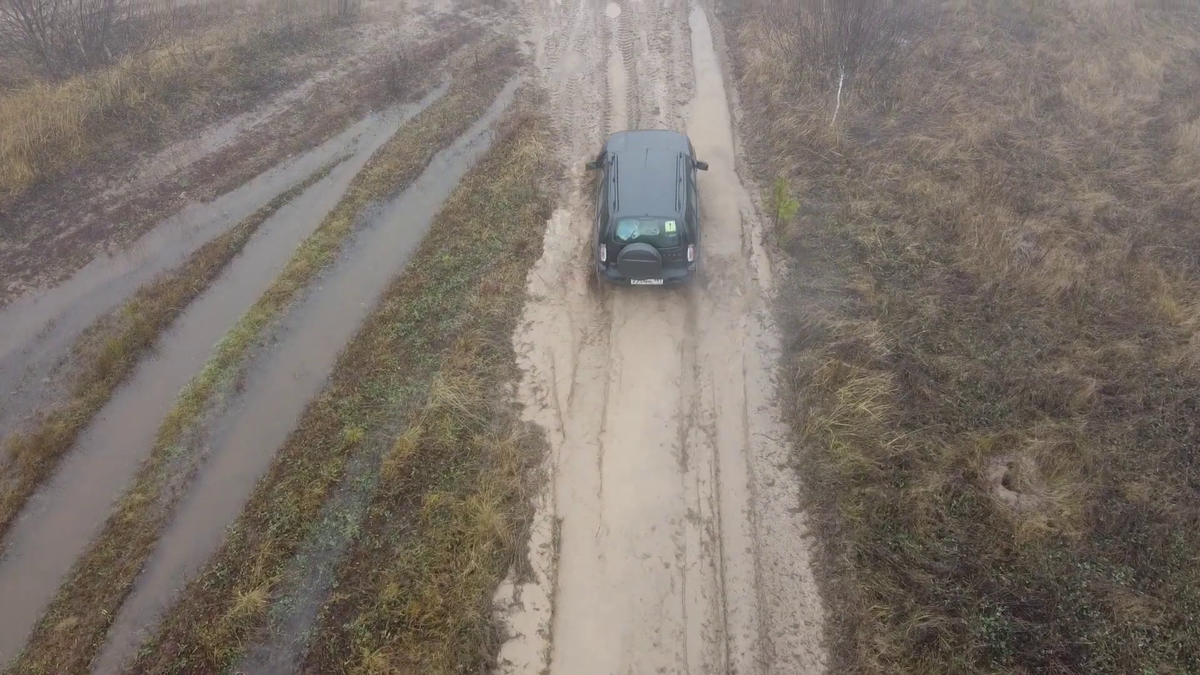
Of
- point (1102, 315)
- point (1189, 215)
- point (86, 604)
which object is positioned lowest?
point (86, 604)

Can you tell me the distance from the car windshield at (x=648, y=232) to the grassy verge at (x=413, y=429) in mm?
2148

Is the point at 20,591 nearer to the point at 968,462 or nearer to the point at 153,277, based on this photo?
the point at 153,277

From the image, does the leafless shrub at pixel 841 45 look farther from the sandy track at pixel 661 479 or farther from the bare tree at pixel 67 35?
the bare tree at pixel 67 35

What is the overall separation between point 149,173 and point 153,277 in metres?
3.72

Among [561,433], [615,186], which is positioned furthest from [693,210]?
[561,433]

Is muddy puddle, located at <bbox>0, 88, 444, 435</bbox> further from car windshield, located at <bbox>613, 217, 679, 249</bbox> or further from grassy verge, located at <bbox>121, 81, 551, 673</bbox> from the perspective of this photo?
car windshield, located at <bbox>613, 217, 679, 249</bbox>

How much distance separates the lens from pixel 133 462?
31.1ft

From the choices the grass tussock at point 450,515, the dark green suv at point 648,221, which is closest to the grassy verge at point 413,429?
the grass tussock at point 450,515

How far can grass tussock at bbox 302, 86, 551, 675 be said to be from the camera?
24.3 feet

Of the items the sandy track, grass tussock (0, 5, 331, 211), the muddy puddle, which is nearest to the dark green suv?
the sandy track

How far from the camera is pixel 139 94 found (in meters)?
15.8

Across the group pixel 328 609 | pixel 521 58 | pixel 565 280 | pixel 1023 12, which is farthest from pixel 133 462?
pixel 1023 12

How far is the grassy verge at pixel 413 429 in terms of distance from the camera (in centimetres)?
776

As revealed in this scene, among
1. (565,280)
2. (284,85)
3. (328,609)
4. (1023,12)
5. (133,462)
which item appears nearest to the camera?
A: (328,609)
